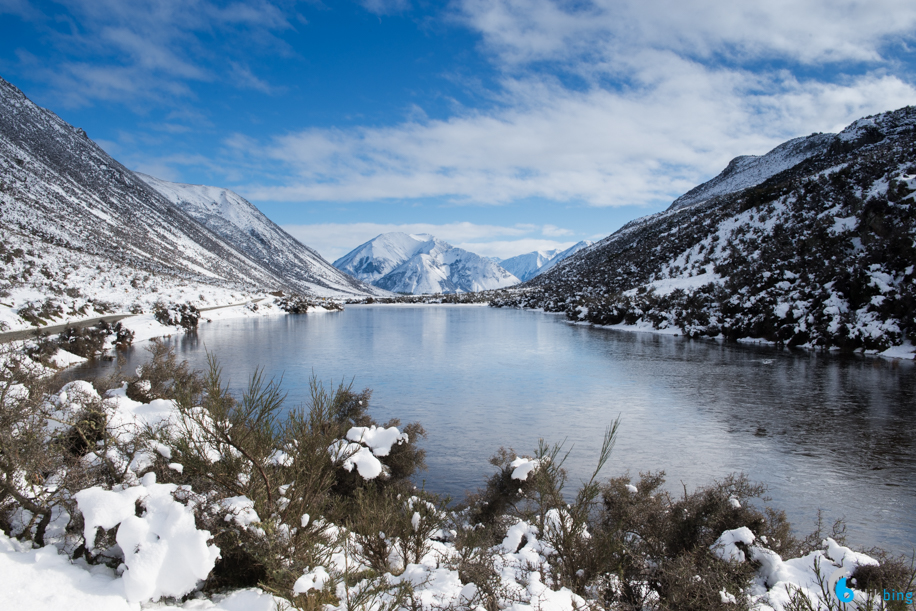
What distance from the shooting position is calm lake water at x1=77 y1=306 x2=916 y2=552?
9203 mm

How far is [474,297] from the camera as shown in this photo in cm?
12188

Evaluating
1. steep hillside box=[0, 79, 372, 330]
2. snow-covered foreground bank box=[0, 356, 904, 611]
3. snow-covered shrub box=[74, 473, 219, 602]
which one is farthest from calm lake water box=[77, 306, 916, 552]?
steep hillside box=[0, 79, 372, 330]

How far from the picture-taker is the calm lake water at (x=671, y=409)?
9.20 m

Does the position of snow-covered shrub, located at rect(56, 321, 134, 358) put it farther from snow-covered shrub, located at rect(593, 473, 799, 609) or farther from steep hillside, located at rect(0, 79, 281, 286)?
steep hillside, located at rect(0, 79, 281, 286)

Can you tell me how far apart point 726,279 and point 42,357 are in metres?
41.8

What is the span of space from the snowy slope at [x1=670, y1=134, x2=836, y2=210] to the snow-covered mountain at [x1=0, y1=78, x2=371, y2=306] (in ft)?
307

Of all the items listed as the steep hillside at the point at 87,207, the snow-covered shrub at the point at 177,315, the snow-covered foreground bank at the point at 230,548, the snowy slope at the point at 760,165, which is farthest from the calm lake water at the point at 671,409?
the snowy slope at the point at 760,165

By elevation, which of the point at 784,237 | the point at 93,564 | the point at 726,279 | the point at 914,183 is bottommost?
the point at 93,564

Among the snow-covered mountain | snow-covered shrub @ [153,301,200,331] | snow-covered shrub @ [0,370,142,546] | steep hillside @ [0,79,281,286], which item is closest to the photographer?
snow-covered shrub @ [0,370,142,546]

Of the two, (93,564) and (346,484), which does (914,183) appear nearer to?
(346,484)

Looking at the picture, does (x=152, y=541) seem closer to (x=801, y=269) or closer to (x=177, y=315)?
(x=177, y=315)

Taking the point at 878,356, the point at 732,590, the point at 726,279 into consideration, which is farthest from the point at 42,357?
the point at 726,279

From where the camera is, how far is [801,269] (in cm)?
3278

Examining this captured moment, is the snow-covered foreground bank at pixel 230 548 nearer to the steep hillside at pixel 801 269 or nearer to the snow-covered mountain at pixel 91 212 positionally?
the steep hillside at pixel 801 269
